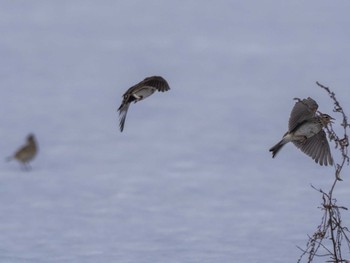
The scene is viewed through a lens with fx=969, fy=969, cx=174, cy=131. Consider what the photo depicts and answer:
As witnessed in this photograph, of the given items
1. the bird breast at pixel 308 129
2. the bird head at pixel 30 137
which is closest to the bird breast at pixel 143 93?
the bird breast at pixel 308 129

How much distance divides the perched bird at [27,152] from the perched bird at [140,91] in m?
1.66

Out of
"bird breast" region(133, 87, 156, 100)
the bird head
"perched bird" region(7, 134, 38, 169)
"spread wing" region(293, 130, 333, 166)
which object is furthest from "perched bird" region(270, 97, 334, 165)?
the bird head

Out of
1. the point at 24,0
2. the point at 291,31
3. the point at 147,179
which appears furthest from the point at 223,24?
the point at 147,179

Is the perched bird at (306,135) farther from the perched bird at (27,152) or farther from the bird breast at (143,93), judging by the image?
the perched bird at (27,152)

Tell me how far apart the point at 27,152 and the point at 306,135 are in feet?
10.0

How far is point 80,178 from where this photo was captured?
8.68 metres

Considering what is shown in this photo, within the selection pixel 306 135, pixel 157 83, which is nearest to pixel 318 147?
pixel 306 135

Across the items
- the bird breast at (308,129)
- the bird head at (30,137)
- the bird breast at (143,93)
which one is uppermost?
the bird head at (30,137)

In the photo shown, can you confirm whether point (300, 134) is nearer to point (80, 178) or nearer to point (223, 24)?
point (80, 178)

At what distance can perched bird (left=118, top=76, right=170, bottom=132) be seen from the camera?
24.1ft

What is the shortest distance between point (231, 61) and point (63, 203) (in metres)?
5.37

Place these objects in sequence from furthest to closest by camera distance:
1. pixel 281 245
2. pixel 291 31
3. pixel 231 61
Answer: pixel 291 31, pixel 231 61, pixel 281 245

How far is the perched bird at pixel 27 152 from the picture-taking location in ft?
29.7

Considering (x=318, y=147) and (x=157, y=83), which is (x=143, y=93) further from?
(x=318, y=147)
